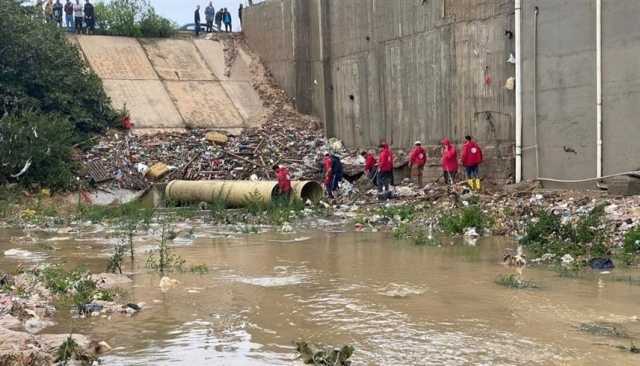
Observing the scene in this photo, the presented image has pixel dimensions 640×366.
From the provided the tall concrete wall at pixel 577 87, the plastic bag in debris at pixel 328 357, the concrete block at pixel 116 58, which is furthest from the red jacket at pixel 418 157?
the plastic bag in debris at pixel 328 357

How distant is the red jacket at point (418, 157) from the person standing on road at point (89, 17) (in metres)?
14.1

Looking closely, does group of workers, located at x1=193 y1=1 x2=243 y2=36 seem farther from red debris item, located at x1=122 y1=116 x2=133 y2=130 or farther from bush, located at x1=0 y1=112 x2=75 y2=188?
bush, located at x1=0 y1=112 x2=75 y2=188

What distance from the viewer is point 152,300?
707 cm

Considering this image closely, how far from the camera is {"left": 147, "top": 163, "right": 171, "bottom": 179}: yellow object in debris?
778 inches

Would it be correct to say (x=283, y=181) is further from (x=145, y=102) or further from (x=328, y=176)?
(x=145, y=102)

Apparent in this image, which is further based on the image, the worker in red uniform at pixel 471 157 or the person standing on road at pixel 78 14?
the person standing on road at pixel 78 14

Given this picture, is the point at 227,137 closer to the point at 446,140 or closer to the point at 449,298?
the point at 446,140

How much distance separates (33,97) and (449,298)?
16.8 meters

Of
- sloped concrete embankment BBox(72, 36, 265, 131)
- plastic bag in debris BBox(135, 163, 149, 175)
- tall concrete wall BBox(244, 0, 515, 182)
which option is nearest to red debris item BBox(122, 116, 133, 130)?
sloped concrete embankment BBox(72, 36, 265, 131)

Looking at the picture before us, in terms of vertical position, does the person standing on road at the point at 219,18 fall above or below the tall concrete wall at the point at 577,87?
above

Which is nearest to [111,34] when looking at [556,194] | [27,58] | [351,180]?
[27,58]

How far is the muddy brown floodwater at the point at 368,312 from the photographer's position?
204 inches

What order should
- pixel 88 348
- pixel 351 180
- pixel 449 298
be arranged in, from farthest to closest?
pixel 351 180, pixel 449 298, pixel 88 348

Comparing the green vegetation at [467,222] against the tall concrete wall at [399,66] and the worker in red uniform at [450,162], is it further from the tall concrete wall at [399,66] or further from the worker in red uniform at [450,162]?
the worker in red uniform at [450,162]
